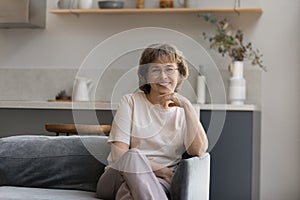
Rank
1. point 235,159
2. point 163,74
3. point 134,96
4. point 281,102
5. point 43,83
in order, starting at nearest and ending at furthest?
point 163,74
point 134,96
point 235,159
point 281,102
point 43,83

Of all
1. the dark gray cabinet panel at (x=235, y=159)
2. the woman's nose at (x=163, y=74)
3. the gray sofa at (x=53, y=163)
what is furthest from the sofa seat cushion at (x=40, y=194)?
the dark gray cabinet panel at (x=235, y=159)

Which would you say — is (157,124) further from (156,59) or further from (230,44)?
(230,44)

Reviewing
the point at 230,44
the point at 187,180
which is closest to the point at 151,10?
the point at 230,44

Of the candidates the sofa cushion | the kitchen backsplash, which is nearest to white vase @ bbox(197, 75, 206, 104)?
the kitchen backsplash

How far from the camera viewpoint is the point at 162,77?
257 centimetres

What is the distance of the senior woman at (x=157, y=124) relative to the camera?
2598 millimetres

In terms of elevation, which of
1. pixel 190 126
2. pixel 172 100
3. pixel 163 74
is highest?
pixel 163 74

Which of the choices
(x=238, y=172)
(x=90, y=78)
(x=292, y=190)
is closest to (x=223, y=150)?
(x=238, y=172)

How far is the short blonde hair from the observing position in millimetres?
2623

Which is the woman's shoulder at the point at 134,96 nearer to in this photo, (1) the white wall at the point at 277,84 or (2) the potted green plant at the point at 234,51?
(2) the potted green plant at the point at 234,51

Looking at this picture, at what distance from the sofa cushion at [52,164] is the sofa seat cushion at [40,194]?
0.10 metres

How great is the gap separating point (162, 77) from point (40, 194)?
0.77 m

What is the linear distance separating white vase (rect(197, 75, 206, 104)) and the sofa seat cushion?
183 centimetres

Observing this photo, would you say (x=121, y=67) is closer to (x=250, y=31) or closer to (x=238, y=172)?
(x=238, y=172)
